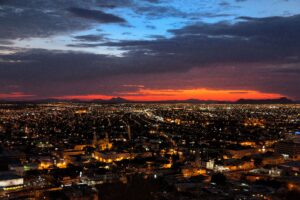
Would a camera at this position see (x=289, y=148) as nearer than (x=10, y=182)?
No

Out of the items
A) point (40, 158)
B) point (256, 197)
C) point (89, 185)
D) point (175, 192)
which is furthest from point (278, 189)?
point (40, 158)

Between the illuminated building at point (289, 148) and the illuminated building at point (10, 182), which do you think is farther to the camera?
the illuminated building at point (289, 148)

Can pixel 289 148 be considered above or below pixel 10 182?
above

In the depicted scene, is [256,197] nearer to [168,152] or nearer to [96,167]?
[96,167]

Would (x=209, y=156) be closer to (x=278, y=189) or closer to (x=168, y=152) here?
(x=168, y=152)

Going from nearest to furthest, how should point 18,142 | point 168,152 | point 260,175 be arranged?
1. point 260,175
2. point 168,152
3. point 18,142

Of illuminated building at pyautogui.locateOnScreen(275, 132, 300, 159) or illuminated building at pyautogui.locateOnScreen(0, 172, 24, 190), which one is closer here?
illuminated building at pyautogui.locateOnScreen(0, 172, 24, 190)

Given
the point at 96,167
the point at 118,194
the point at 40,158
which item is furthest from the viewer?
the point at 40,158

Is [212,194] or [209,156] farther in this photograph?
[209,156]

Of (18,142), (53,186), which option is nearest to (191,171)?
(53,186)
